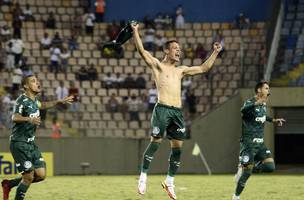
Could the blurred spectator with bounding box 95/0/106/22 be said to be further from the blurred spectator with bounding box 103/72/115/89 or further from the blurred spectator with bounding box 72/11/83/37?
the blurred spectator with bounding box 103/72/115/89

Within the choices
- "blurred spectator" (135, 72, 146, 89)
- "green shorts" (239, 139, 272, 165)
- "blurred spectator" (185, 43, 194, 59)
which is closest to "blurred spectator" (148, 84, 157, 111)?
"blurred spectator" (135, 72, 146, 89)

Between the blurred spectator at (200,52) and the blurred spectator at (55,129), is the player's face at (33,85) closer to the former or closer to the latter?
the blurred spectator at (55,129)

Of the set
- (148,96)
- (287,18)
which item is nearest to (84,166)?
(148,96)

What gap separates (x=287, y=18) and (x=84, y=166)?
10.9m

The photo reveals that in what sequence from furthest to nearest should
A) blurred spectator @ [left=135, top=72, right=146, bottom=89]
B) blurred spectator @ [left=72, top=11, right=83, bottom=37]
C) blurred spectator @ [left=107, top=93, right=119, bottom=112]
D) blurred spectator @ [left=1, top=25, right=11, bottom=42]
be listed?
1. blurred spectator @ [left=72, top=11, right=83, bottom=37]
2. blurred spectator @ [left=1, top=25, right=11, bottom=42]
3. blurred spectator @ [left=135, top=72, right=146, bottom=89]
4. blurred spectator @ [left=107, top=93, right=119, bottom=112]

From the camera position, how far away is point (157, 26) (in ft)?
122

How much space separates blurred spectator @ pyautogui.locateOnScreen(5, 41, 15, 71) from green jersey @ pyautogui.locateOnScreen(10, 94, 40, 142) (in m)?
19.7

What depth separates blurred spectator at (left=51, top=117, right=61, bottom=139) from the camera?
97.3 feet

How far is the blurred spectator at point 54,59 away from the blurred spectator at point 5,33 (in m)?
1.86

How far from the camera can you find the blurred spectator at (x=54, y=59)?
33.8 meters

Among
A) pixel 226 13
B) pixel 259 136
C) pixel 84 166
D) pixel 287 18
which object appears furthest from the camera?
pixel 226 13

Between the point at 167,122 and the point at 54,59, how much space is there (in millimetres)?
20002

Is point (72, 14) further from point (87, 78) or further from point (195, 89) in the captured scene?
point (195, 89)

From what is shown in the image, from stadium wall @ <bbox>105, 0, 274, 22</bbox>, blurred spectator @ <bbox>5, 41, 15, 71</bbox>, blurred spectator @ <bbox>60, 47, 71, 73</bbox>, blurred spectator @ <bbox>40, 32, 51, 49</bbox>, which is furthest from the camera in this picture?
stadium wall @ <bbox>105, 0, 274, 22</bbox>
